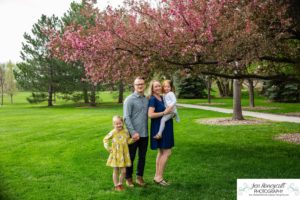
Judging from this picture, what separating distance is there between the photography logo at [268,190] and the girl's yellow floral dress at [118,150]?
5.97 ft

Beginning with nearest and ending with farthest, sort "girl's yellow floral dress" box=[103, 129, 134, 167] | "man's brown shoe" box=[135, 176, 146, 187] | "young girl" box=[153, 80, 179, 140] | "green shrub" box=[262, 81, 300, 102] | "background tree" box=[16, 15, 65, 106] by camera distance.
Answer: "girl's yellow floral dress" box=[103, 129, 134, 167], "young girl" box=[153, 80, 179, 140], "man's brown shoe" box=[135, 176, 146, 187], "green shrub" box=[262, 81, 300, 102], "background tree" box=[16, 15, 65, 106]

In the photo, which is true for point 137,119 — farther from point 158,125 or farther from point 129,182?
point 129,182

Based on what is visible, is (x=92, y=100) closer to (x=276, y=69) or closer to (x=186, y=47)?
(x=276, y=69)

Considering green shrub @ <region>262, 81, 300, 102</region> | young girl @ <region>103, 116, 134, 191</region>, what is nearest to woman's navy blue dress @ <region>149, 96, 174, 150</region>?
young girl @ <region>103, 116, 134, 191</region>

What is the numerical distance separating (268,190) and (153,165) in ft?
10.4

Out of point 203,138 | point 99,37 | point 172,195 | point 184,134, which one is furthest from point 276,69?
point 172,195

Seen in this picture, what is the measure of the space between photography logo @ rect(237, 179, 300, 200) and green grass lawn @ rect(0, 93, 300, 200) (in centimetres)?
46

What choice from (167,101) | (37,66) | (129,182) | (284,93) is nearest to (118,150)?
(129,182)

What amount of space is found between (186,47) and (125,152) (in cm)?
241

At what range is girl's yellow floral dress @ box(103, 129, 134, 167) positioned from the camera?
231 inches

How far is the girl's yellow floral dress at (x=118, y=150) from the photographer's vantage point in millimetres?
5859

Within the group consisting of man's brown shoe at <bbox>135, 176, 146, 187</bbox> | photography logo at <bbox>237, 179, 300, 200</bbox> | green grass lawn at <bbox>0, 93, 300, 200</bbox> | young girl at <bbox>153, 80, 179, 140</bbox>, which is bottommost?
green grass lawn at <bbox>0, 93, 300, 200</bbox>

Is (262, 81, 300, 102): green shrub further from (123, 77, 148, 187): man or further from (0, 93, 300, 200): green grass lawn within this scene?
(123, 77, 148, 187): man

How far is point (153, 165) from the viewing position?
7789 mm
